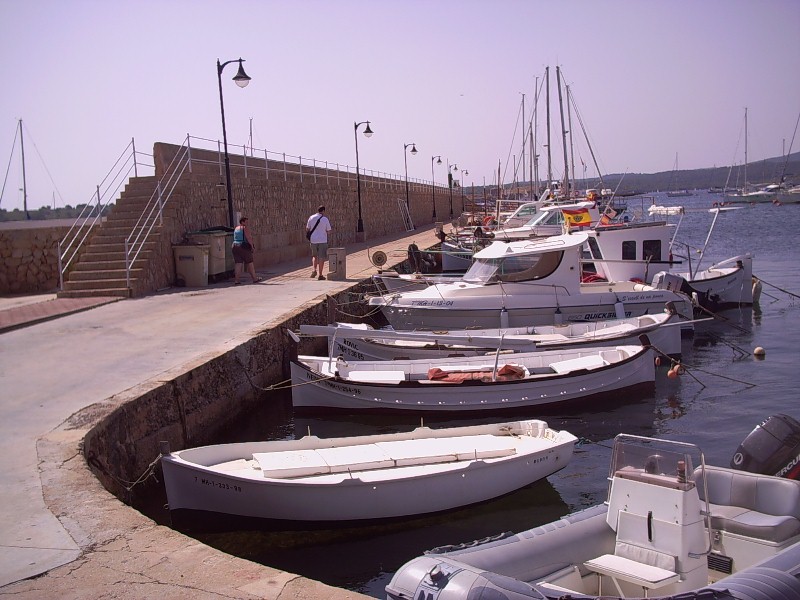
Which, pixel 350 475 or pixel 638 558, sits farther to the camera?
pixel 350 475

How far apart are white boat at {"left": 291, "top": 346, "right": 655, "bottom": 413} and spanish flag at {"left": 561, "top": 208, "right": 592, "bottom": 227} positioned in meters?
11.4

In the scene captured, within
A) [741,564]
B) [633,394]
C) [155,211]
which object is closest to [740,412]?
[633,394]

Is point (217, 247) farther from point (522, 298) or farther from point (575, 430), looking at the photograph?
point (575, 430)

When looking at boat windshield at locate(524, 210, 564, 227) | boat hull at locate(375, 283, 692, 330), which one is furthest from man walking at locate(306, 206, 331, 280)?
boat windshield at locate(524, 210, 564, 227)

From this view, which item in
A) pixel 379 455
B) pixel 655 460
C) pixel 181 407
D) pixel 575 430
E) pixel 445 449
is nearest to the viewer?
pixel 655 460

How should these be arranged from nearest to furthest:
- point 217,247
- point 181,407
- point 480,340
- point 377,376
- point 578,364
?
point 181,407 < point 377,376 < point 578,364 < point 480,340 < point 217,247

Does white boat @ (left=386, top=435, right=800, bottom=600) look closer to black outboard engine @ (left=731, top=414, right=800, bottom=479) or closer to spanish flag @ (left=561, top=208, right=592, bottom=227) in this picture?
black outboard engine @ (left=731, top=414, right=800, bottom=479)

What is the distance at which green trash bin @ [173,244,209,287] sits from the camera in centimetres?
1888

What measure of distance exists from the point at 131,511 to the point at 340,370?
683cm

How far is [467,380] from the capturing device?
1178 cm

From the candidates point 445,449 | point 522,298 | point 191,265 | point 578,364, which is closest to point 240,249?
point 191,265

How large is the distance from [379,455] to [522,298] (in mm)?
9229

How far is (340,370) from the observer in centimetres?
1257

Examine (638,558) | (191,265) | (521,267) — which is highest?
(191,265)
